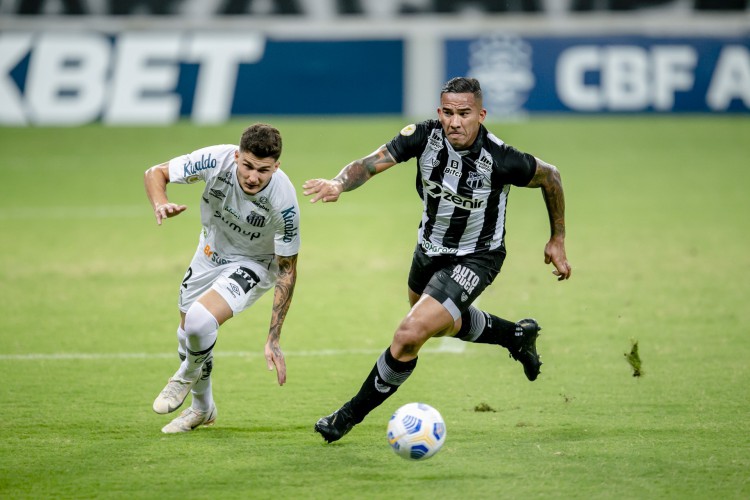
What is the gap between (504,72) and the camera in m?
22.2

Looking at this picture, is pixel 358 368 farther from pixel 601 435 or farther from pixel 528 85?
pixel 528 85

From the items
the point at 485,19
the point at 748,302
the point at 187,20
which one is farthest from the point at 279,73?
the point at 748,302

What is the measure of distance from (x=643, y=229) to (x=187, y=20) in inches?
508

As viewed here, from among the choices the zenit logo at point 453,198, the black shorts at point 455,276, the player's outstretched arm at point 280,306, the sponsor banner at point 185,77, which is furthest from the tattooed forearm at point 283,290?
the sponsor banner at point 185,77

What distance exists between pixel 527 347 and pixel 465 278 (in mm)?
1014

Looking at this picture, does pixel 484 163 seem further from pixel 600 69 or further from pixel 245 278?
pixel 600 69

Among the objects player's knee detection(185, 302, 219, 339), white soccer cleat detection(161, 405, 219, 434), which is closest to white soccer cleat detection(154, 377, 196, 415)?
white soccer cleat detection(161, 405, 219, 434)

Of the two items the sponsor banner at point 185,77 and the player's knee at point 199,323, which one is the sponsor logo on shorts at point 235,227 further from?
the sponsor banner at point 185,77

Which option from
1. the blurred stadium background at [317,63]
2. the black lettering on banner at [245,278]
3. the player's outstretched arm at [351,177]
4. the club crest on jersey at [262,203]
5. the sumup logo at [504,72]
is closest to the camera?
the player's outstretched arm at [351,177]

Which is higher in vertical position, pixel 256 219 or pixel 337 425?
pixel 256 219

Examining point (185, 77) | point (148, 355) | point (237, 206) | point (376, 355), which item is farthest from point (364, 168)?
point (185, 77)

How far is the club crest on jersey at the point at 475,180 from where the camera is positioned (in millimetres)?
6496

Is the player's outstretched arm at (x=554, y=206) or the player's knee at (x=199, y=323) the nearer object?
the player's knee at (x=199, y=323)

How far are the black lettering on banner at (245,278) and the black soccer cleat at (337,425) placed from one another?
0.98 meters
